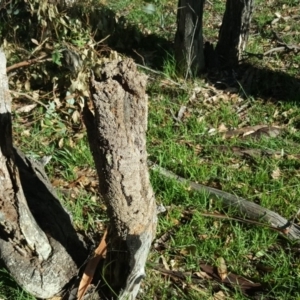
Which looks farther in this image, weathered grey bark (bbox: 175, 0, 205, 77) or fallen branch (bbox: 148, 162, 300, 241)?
weathered grey bark (bbox: 175, 0, 205, 77)

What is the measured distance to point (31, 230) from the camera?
11.2ft

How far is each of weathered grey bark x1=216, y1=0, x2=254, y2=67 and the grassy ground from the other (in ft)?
0.60

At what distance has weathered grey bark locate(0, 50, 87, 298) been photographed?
10.6 ft

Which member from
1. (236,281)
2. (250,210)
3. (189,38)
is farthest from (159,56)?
(236,281)

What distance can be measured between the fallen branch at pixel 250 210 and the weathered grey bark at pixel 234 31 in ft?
8.06

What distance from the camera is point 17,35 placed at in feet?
23.3

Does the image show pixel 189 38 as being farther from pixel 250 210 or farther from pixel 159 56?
pixel 250 210

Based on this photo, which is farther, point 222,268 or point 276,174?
point 276,174

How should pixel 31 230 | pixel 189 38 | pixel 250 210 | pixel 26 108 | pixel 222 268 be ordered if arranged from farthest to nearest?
pixel 189 38 < pixel 26 108 < pixel 250 210 < pixel 222 268 < pixel 31 230

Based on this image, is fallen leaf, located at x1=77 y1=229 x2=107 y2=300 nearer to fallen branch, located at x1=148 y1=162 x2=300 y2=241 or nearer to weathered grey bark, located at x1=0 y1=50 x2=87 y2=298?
weathered grey bark, located at x1=0 y1=50 x2=87 y2=298

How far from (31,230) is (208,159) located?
7.12 ft

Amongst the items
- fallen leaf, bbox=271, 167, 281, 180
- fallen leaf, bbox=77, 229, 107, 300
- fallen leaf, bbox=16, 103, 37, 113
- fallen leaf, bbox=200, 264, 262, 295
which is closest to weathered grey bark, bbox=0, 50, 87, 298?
fallen leaf, bbox=77, 229, 107, 300

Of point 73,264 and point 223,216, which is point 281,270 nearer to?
point 223,216

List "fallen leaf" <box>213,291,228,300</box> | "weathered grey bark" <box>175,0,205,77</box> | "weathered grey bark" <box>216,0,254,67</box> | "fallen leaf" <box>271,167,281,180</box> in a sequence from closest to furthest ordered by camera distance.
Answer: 1. "fallen leaf" <box>213,291,228,300</box>
2. "fallen leaf" <box>271,167,281,180</box>
3. "weathered grey bark" <box>175,0,205,77</box>
4. "weathered grey bark" <box>216,0,254,67</box>
